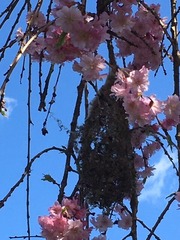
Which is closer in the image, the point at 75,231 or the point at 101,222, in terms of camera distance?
the point at 75,231

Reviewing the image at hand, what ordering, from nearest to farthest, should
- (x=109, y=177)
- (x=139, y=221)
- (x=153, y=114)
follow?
(x=153, y=114)
(x=109, y=177)
(x=139, y=221)

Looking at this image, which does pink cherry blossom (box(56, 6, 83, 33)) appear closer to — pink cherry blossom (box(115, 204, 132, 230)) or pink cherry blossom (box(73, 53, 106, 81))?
pink cherry blossom (box(73, 53, 106, 81))

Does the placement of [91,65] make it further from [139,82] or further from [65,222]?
[65,222]

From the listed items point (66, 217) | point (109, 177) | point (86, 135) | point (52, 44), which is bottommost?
point (66, 217)

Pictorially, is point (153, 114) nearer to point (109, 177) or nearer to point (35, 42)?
point (109, 177)

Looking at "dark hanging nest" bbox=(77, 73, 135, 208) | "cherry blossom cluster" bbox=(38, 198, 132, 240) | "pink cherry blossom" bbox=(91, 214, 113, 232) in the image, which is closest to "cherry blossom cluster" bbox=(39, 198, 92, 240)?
"cherry blossom cluster" bbox=(38, 198, 132, 240)

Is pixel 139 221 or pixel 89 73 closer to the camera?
pixel 89 73

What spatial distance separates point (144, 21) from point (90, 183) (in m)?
0.49

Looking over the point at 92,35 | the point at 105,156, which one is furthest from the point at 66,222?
the point at 92,35

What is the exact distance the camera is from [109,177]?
1.78m

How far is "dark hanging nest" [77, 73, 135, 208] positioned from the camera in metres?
1.78

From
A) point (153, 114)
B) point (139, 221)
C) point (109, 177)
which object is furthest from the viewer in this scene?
point (139, 221)

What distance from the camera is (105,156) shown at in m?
1.79

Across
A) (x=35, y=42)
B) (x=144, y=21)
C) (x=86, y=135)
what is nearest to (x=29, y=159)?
(x=86, y=135)
